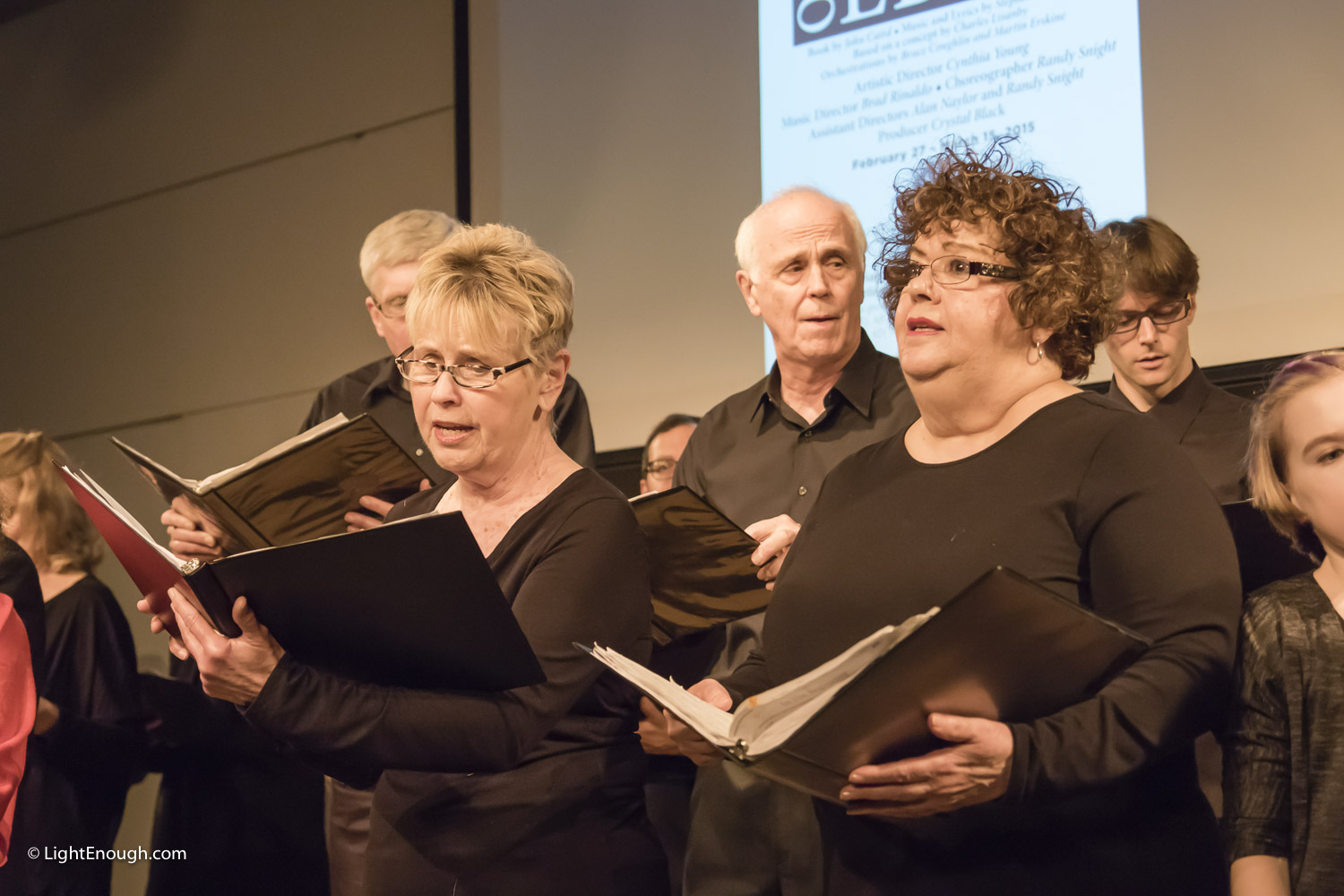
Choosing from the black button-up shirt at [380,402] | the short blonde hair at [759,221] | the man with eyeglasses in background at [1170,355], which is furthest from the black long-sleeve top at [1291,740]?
the black button-up shirt at [380,402]

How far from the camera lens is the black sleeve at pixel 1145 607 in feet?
4.02

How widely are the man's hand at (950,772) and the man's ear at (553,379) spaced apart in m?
0.80

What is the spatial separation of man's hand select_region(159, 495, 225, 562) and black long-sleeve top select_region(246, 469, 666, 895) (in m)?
0.62

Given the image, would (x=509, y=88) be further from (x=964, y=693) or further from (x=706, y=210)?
(x=964, y=693)

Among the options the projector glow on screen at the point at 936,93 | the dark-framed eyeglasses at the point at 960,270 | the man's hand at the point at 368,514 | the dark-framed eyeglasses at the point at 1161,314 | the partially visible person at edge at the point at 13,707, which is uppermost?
the projector glow on screen at the point at 936,93

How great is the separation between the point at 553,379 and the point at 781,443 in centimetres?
72

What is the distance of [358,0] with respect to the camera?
207 inches

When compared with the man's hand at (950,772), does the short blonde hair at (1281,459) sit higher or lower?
higher

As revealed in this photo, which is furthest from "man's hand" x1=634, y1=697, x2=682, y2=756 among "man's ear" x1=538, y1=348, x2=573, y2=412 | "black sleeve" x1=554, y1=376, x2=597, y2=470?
"black sleeve" x1=554, y1=376, x2=597, y2=470

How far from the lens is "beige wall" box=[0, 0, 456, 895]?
519cm

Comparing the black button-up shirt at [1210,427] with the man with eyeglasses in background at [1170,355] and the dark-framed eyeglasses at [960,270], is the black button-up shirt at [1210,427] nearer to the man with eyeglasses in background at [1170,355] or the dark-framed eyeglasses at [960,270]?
the man with eyeglasses in background at [1170,355]

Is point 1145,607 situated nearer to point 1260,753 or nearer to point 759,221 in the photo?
point 1260,753

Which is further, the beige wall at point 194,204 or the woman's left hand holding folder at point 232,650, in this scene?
the beige wall at point 194,204

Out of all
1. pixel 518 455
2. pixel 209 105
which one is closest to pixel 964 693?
pixel 518 455
